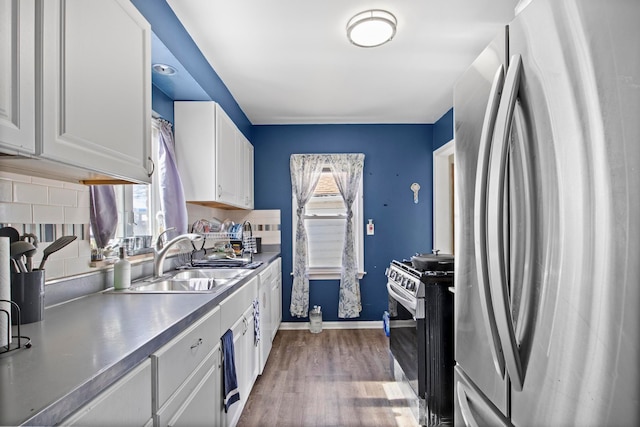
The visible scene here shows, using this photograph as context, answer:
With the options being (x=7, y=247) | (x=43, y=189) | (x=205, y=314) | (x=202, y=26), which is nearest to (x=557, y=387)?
(x=205, y=314)

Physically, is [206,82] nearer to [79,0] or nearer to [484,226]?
[79,0]

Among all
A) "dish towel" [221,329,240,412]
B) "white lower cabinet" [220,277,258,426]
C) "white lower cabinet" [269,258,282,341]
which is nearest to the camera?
"dish towel" [221,329,240,412]

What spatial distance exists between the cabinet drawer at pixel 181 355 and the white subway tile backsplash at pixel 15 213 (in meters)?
0.72

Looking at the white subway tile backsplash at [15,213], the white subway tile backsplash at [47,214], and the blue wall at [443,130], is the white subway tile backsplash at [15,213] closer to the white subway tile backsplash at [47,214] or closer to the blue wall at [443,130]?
the white subway tile backsplash at [47,214]

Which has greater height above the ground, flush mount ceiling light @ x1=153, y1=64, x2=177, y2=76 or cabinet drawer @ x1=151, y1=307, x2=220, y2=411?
flush mount ceiling light @ x1=153, y1=64, x2=177, y2=76

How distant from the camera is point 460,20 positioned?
2039 millimetres

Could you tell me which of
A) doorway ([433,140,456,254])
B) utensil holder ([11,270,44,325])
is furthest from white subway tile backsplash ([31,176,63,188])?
doorway ([433,140,456,254])

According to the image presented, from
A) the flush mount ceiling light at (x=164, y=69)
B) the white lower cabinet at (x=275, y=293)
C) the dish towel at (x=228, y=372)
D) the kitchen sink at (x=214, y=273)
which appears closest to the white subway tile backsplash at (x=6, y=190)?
the dish towel at (x=228, y=372)

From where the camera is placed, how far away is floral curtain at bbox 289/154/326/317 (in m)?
3.99

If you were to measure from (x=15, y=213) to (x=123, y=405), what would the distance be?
85 centimetres

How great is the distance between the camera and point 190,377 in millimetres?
1269

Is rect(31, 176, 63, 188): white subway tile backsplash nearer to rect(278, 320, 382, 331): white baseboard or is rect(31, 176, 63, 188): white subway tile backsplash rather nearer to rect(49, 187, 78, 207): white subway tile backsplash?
rect(49, 187, 78, 207): white subway tile backsplash

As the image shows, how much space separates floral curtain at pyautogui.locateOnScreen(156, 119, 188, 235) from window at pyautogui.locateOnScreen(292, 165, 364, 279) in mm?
1755

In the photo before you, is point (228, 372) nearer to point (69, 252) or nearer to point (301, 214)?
point (69, 252)
